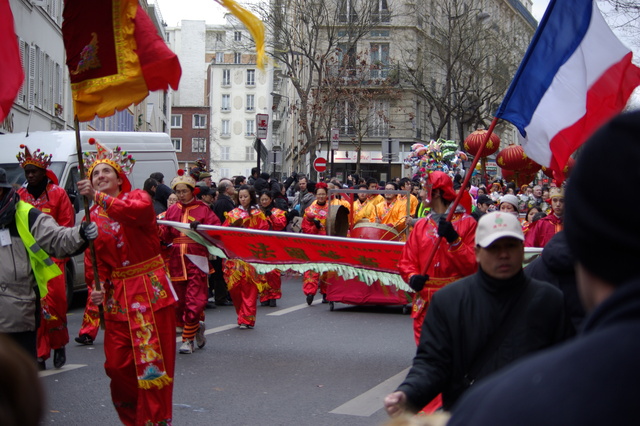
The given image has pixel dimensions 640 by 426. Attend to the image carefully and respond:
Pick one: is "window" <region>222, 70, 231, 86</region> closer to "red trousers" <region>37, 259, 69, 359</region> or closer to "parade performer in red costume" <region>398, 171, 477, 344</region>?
"red trousers" <region>37, 259, 69, 359</region>

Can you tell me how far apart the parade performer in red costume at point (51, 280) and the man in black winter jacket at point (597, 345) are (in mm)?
7189

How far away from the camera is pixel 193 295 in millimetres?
10039

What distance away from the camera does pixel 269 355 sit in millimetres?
9773

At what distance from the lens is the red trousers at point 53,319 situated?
8.50 metres

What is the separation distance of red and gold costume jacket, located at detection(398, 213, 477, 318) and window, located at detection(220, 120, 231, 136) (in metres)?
91.1

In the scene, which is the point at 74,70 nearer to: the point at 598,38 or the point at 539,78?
the point at 539,78

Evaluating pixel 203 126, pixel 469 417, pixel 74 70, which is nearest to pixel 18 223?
pixel 74 70

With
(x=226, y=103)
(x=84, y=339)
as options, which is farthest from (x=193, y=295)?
(x=226, y=103)

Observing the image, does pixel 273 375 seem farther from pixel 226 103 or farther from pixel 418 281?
pixel 226 103

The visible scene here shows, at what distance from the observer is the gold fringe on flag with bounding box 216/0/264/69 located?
15.3ft

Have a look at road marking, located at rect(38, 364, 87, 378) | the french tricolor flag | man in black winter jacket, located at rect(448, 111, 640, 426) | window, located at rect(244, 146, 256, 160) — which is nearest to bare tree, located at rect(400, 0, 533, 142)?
road marking, located at rect(38, 364, 87, 378)

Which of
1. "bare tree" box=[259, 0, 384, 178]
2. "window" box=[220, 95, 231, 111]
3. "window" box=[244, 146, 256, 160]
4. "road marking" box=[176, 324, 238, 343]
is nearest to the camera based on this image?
"road marking" box=[176, 324, 238, 343]

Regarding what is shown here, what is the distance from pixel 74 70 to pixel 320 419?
3.09 meters

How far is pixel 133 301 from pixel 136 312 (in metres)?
0.07
